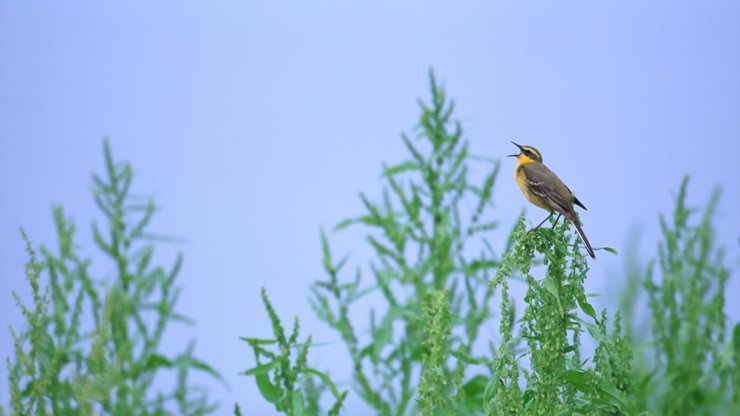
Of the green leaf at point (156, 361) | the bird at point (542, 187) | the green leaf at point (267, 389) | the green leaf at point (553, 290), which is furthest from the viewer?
the green leaf at point (156, 361)

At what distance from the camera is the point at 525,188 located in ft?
11.5

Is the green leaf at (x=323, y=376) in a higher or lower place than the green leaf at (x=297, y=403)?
higher

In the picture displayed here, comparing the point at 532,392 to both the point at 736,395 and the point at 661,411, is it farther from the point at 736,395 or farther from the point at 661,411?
the point at 661,411

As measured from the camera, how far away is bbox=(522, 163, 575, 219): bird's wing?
299 centimetres

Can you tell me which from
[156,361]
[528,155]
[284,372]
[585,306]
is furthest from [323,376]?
[156,361]

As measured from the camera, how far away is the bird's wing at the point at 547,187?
2988mm

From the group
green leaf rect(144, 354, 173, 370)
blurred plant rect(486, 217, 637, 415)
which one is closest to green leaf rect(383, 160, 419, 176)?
green leaf rect(144, 354, 173, 370)

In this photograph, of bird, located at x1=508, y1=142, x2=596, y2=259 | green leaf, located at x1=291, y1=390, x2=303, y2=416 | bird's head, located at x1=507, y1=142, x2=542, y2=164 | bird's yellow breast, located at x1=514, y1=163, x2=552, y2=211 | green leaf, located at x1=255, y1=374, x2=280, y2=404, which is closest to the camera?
green leaf, located at x1=291, y1=390, x2=303, y2=416

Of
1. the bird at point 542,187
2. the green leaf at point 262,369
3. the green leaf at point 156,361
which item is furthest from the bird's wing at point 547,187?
the green leaf at point 156,361

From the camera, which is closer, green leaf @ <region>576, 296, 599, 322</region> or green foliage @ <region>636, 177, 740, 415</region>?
green leaf @ <region>576, 296, 599, 322</region>

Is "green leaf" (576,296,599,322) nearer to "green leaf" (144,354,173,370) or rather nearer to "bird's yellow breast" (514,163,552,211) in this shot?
"bird's yellow breast" (514,163,552,211)

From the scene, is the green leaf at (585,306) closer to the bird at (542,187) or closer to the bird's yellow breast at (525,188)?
the bird at (542,187)

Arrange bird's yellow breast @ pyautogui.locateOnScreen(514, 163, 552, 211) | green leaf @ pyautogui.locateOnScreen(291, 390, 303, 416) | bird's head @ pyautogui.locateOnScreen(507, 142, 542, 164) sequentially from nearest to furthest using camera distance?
green leaf @ pyautogui.locateOnScreen(291, 390, 303, 416) → bird's yellow breast @ pyautogui.locateOnScreen(514, 163, 552, 211) → bird's head @ pyautogui.locateOnScreen(507, 142, 542, 164)

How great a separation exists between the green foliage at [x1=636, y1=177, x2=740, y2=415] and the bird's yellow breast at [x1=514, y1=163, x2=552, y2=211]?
0.79 metres
